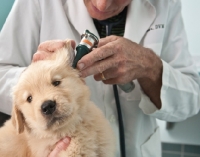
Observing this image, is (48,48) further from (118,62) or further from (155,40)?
(155,40)

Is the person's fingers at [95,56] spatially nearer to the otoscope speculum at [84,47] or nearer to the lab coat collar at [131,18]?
the otoscope speculum at [84,47]

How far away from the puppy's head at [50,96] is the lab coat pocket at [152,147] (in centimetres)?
41

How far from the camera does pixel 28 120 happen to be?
71cm

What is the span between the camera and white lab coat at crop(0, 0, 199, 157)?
97cm

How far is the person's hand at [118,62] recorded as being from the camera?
71 cm

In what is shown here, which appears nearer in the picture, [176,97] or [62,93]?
[62,93]

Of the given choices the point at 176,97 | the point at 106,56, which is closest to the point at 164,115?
the point at 176,97

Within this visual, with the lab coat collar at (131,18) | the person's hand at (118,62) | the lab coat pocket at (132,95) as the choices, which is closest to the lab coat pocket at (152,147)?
the lab coat pocket at (132,95)

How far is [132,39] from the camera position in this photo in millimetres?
1007

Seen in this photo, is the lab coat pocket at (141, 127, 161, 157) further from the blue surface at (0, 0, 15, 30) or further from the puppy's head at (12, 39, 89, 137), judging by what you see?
the blue surface at (0, 0, 15, 30)

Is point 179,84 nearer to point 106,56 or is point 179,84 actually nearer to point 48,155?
point 106,56

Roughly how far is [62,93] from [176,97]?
19.6 inches

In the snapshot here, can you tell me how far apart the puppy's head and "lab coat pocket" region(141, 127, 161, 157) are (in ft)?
1.33

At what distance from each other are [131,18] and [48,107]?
55cm
